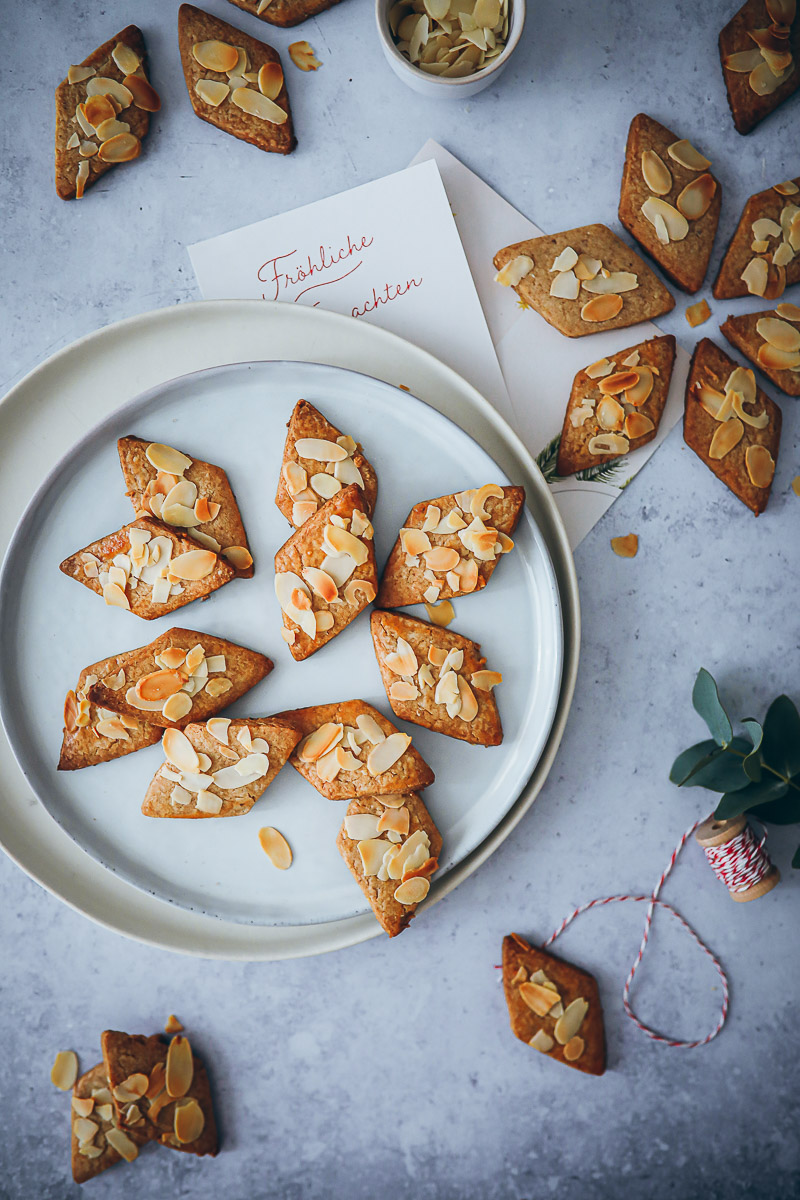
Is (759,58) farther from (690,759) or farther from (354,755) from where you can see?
(354,755)

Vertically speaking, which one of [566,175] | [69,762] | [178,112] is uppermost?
[178,112]

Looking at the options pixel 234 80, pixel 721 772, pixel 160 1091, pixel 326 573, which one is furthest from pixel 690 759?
pixel 234 80

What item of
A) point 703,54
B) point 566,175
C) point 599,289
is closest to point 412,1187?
point 599,289

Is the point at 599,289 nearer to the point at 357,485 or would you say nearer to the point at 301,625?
the point at 357,485

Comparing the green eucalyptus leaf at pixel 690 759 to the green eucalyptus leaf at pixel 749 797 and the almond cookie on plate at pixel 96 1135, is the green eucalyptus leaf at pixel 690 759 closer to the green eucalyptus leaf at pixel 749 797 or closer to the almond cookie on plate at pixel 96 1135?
the green eucalyptus leaf at pixel 749 797

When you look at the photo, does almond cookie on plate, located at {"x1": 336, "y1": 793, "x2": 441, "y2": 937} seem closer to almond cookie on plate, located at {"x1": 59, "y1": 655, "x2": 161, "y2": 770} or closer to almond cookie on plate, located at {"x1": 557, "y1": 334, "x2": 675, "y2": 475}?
almond cookie on plate, located at {"x1": 59, "y1": 655, "x2": 161, "y2": 770}
